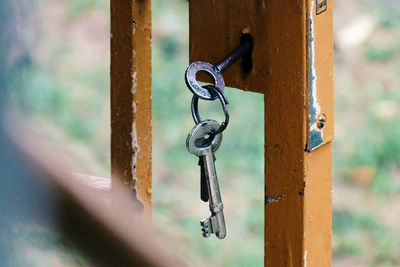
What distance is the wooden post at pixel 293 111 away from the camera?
3.38ft

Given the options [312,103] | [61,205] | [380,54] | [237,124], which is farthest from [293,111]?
[380,54]

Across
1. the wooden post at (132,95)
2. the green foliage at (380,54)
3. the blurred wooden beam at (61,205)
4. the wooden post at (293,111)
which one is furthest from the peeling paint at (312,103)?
the green foliage at (380,54)

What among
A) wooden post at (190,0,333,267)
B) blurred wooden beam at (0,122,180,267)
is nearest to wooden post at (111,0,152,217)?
wooden post at (190,0,333,267)

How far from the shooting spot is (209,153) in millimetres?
1040

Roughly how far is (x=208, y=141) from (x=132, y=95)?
31cm

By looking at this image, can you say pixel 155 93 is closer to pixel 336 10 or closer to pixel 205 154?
pixel 336 10

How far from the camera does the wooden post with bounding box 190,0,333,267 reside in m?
1.03

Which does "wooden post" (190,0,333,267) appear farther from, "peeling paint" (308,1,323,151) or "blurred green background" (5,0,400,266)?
"blurred green background" (5,0,400,266)

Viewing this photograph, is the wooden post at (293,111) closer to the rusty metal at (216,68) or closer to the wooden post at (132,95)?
the rusty metal at (216,68)

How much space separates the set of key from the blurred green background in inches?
63.5

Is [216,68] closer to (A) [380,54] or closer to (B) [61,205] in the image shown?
(B) [61,205]

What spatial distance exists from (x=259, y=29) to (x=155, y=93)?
314 cm

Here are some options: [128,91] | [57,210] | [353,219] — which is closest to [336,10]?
[353,219]

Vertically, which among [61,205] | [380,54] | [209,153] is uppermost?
[380,54]
